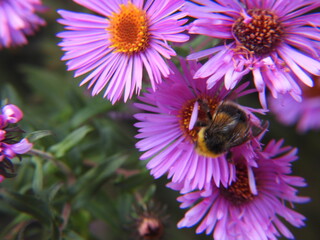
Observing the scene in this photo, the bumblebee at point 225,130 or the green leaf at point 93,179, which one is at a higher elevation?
the bumblebee at point 225,130

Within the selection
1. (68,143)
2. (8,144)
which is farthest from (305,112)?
(8,144)

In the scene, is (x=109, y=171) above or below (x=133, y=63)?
below

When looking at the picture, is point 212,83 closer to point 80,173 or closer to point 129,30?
point 129,30

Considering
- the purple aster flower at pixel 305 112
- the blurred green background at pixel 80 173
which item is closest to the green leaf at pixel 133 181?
the blurred green background at pixel 80 173

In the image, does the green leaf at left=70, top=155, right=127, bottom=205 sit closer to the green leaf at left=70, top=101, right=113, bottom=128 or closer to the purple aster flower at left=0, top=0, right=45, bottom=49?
the green leaf at left=70, top=101, right=113, bottom=128

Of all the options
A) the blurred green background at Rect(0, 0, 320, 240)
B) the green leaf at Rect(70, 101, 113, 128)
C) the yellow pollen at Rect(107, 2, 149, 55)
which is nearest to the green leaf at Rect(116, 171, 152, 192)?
the blurred green background at Rect(0, 0, 320, 240)

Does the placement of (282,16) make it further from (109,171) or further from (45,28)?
(45,28)

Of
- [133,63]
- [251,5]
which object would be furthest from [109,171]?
[251,5]

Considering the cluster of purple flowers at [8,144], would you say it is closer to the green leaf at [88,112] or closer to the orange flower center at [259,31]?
the green leaf at [88,112]
